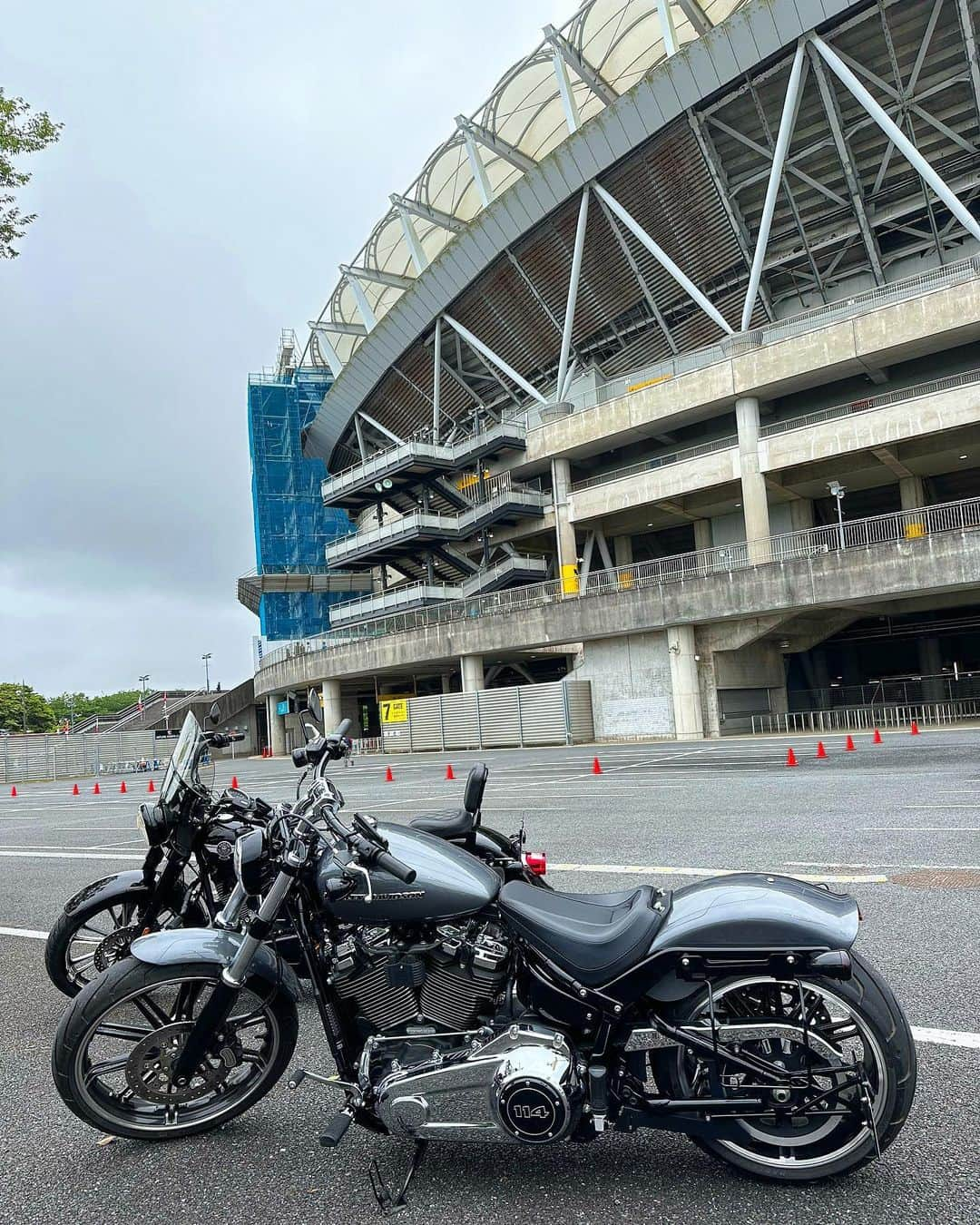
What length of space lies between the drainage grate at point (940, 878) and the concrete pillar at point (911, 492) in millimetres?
33816

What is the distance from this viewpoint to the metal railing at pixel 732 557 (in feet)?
88.4

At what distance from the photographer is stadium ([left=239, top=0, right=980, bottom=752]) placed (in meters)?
30.9

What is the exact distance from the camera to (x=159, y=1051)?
10.2ft

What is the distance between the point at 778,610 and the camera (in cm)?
2955

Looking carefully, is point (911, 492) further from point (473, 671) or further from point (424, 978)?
point (424, 978)

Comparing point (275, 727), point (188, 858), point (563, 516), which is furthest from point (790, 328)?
point (275, 727)

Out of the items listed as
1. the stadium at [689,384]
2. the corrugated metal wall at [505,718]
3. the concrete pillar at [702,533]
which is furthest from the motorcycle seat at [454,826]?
the concrete pillar at [702,533]

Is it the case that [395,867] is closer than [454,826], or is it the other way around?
[395,867]

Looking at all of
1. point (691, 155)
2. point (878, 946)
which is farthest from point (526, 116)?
point (878, 946)

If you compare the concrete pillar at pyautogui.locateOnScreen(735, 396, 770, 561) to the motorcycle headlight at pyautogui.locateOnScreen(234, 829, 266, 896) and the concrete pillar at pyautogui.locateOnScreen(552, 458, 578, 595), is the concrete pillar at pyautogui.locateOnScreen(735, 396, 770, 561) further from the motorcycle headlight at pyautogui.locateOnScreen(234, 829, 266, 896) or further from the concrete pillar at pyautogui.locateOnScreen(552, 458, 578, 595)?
the motorcycle headlight at pyautogui.locateOnScreen(234, 829, 266, 896)

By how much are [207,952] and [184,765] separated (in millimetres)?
1429

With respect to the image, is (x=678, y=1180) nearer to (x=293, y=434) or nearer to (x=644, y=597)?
(x=644, y=597)

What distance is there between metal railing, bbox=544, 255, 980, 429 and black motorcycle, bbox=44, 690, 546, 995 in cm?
3262

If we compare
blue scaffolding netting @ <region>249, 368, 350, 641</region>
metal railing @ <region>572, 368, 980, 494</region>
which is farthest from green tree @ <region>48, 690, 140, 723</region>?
metal railing @ <region>572, 368, 980, 494</region>
